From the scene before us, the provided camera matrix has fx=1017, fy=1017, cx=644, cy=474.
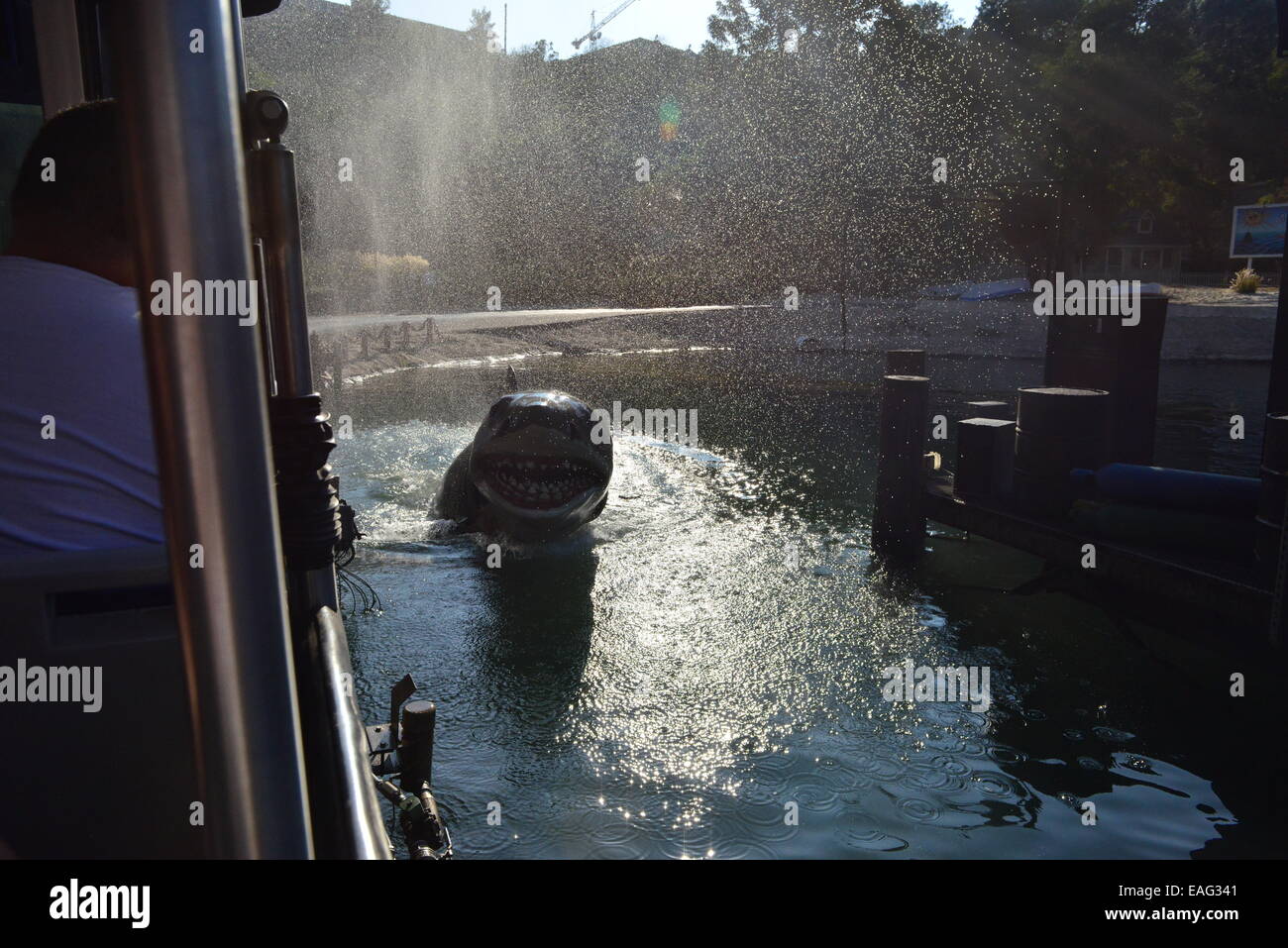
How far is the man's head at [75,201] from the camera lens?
83.3 inches

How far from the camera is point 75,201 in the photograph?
6.97 ft

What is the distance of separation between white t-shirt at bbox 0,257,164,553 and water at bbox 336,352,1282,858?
3.39m

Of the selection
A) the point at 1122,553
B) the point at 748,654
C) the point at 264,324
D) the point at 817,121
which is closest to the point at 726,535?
the point at 748,654

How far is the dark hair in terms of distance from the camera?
2119mm

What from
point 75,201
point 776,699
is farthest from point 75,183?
point 776,699

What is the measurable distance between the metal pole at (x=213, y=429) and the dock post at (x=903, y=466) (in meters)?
8.54

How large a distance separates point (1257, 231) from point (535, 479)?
37.7 m
